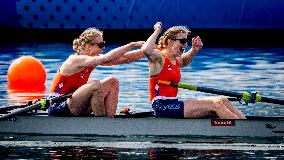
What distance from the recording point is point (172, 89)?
1381 centimetres

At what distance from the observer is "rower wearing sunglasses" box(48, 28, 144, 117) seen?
539 inches

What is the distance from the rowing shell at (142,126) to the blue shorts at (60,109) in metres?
0.23

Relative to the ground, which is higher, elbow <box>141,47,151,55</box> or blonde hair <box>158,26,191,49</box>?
blonde hair <box>158,26,191,49</box>

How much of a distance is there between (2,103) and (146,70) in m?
9.22

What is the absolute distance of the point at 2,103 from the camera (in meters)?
18.6

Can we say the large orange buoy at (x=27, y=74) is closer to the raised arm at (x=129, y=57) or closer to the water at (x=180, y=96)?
the water at (x=180, y=96)

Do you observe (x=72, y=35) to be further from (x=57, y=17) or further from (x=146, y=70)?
(x=146, y=70)

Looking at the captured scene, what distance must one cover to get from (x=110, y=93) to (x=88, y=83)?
33 cm

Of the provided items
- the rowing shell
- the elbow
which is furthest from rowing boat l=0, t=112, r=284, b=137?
the elbow

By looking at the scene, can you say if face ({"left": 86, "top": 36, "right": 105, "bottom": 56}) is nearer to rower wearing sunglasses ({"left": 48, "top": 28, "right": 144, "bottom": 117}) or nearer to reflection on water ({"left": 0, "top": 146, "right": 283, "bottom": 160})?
rower wearing sunglasses ({"left": 48, "top": 28, "right": 144, "bottom": 117})

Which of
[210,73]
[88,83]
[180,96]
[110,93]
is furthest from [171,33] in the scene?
[210,73]

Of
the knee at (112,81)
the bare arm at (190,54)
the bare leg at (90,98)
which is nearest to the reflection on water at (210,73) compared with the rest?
the bare arm at (190,54)

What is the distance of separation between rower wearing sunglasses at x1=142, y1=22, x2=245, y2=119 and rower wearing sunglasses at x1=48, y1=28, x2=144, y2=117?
0.35 metres

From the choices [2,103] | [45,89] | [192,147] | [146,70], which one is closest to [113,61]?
[192,147]
